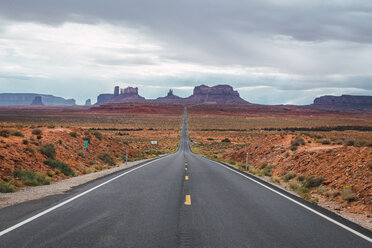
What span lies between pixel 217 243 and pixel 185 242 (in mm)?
556

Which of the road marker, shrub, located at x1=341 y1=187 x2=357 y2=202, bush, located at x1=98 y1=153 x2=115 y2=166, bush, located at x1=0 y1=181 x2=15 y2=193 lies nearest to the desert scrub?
bush, located at x1=0 y1=181 x2=15 y2=193

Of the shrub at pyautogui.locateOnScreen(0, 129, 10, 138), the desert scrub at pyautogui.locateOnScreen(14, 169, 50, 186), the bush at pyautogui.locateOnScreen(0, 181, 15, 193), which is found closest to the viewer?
the bush at pyautogui.locateOnScreen(0, 181, 15, 193)

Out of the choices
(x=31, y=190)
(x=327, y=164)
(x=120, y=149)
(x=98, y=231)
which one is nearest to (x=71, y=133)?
(x=120, y=149)

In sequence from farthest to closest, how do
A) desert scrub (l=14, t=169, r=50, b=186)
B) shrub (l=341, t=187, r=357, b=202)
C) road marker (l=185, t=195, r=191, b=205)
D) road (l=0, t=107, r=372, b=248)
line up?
desert scrub (l=14, t=169, r=50, b=186), shrub (l=341, t=187, r=357, b=202), road marker (l=185, t=195, r=191, b=205), road (l=0, t=107, r=372, b=248)

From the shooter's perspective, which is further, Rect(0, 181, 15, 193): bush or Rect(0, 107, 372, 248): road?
Rect(0, 181, 15, 193): bush

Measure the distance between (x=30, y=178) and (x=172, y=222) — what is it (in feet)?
27.1

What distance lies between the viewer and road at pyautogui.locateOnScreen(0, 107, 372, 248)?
555cm

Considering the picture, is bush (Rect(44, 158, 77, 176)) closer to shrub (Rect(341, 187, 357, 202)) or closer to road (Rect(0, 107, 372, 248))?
road (Rect(0, 107, 372, 248))

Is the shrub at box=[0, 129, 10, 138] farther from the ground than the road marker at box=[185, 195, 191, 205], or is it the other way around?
the shrub at box=[0, 129, 10, 138]

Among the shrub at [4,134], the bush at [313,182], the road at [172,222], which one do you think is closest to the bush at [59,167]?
the shrub at [4,134]

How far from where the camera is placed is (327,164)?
14.6 metres

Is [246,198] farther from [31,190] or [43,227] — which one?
[31,190]

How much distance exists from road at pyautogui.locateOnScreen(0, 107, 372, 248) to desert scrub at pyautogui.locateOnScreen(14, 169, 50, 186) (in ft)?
9.26

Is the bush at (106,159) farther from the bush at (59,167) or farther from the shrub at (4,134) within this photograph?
the bush at (59,167)
